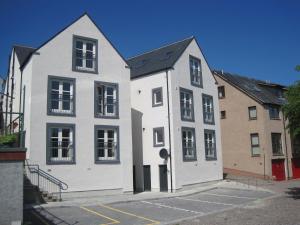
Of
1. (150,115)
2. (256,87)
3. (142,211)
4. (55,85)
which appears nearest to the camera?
(142,211)

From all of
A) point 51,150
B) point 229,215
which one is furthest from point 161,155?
point 229,215

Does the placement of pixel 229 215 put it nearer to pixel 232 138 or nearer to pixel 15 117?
pixel 15 117

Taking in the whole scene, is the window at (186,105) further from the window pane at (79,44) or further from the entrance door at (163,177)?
the window pane at (79,44)

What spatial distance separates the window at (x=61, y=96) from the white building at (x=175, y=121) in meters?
7.21

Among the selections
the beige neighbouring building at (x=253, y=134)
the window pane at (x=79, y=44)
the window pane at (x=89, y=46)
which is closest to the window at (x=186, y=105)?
the window pane at (x=89, y=46)

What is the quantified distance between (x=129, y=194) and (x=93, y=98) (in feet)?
21.8

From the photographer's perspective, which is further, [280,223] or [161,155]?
[161,155]

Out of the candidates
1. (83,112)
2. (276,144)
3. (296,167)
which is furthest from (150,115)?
(296,167)

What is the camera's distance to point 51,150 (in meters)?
21.5

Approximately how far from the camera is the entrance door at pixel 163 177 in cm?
2644

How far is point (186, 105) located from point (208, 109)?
11.9 ft

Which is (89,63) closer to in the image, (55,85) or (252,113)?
(55,85)

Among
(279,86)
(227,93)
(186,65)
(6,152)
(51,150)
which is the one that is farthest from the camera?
(279,86)

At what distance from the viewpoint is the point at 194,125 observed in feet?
95.2
